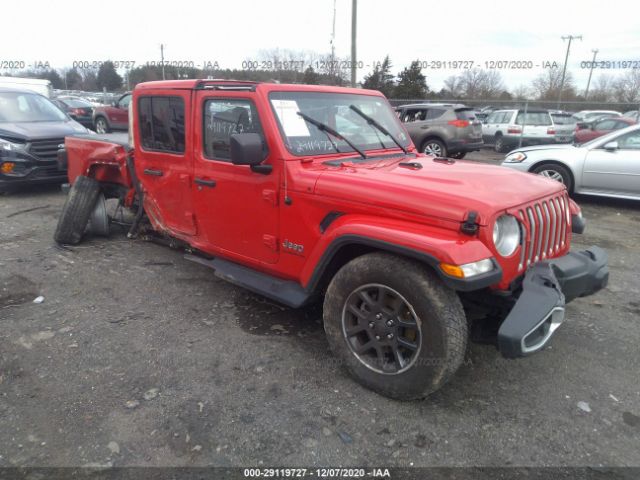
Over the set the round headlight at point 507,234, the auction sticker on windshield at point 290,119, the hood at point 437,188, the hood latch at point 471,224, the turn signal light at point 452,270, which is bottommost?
the turn signal light at point 452,270

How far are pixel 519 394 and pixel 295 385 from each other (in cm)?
144

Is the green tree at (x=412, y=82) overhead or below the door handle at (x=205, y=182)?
overhead

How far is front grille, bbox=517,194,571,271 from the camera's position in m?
2.75

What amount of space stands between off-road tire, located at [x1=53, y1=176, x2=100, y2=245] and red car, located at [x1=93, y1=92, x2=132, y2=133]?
39.5 ft

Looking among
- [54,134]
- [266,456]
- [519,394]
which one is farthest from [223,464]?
[54,134]

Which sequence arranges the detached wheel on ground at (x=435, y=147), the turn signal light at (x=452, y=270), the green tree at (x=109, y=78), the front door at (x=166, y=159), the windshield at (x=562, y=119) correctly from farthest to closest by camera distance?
the green tree at (x=109, y=78)
the windshield at (x=562, y=119)
the detached wheel on ground at (x=435, y=147)
the front door at (x=166, y=159)
the turn signal light at (x=452, y=270)

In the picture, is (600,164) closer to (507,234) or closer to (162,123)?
(507,234)

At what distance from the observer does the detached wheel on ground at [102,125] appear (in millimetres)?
17547

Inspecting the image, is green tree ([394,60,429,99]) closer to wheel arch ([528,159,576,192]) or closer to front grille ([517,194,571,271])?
wheel arch ([528,159,576,192])

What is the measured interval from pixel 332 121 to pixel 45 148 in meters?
6.34

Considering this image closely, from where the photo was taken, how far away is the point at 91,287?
449 centimetres

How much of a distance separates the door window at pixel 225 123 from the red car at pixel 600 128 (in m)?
14.9

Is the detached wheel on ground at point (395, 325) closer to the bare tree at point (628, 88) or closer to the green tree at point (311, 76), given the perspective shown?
the green tree at point (311, 76)

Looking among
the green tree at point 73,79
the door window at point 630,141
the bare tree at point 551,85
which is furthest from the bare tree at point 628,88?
the green tree at point 73,79
